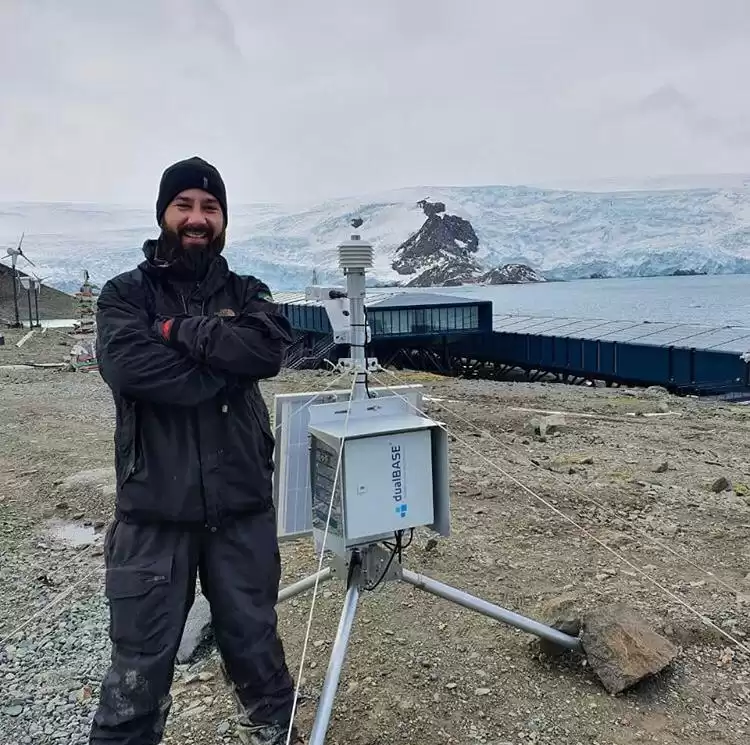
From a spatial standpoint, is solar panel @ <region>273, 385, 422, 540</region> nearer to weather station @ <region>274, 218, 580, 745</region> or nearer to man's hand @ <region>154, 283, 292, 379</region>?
weather station @ <region>274, 218, 580, 745</region>

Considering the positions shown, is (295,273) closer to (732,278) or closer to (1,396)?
(1,396)

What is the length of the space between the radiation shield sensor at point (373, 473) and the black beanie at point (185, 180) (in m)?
0.81

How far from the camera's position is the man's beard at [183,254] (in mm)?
2113

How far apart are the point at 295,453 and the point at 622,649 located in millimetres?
1407

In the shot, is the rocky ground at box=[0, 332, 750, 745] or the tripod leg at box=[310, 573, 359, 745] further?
the rocky ground at box=[0, 332, 750, 745]

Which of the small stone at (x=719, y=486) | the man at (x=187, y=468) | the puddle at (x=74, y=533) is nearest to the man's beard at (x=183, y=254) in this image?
the man at (x=187, y=468)

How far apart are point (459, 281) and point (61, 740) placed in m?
96.7

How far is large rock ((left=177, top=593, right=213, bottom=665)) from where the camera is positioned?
314cm

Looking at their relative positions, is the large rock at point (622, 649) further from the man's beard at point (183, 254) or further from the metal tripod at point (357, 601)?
the man's beard at point (183, 254)

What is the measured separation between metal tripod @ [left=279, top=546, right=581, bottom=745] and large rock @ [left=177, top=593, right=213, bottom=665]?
0.61 metres

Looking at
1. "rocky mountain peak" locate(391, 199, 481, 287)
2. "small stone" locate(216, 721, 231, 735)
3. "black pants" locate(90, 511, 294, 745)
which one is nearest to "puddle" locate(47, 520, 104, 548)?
"small stone" locate(216, 721, 231, 735)

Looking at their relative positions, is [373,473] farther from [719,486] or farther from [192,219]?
[719,486]

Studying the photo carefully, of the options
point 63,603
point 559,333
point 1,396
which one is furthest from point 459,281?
point 63,603

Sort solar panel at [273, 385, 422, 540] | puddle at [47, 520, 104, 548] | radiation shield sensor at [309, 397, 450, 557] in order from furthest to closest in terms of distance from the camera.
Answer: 1. puddle at [47, 520, 104, 548]
2. solar panel at [273, 385, 422, 540]
3. radiation shield sensor at [309, 397, 450, 557]
